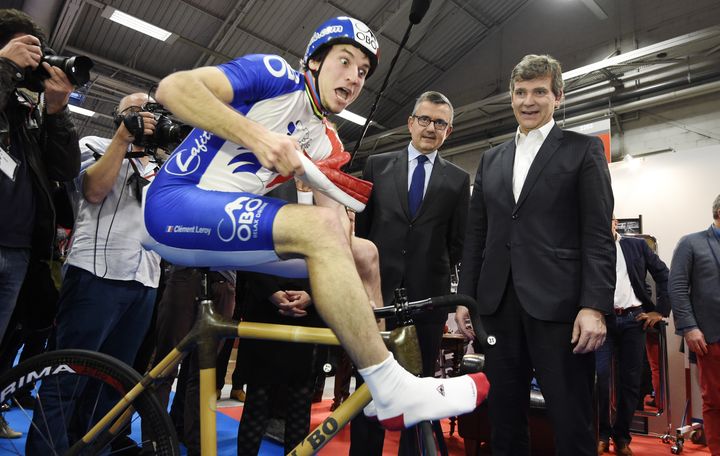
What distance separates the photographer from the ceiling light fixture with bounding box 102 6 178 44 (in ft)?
25.9

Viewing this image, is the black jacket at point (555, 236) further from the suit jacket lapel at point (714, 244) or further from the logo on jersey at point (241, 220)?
the suit jacket lapel at point (714, 244)

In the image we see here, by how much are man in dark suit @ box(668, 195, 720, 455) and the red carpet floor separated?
662mm

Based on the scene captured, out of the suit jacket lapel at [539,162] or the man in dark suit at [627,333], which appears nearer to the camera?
the suit jacket lapel at [539,162]

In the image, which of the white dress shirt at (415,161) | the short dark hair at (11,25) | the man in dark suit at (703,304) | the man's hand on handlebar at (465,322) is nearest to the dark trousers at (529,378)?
the man's hand on handlebar at (465,322)

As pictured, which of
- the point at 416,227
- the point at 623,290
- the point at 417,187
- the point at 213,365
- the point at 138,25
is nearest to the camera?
the point at 213,365

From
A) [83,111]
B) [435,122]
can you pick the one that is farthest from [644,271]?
[83,111]

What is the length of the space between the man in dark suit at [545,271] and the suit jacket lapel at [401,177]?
0.43 metres

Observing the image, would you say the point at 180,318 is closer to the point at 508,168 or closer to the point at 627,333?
the point at 508,168

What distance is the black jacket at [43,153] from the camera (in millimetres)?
1794

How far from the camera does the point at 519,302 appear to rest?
74.2 inches

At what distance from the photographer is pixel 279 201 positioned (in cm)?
128

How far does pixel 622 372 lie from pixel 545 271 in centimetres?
313

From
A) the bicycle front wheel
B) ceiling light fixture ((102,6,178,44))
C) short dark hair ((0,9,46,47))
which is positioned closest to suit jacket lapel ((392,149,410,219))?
the bicycle front wheel

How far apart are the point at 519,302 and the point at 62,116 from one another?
1.97m
